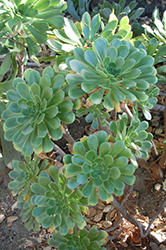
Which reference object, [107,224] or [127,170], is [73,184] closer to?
[127,170]

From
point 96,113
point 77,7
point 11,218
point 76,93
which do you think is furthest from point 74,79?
point 77,7

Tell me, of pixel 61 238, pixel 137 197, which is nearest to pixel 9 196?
pixel 61 238

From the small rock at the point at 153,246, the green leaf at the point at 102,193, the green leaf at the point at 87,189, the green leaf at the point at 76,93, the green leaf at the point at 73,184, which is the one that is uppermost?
the green leaf at the point at 76,93

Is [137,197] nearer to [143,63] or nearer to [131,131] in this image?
[131,131]

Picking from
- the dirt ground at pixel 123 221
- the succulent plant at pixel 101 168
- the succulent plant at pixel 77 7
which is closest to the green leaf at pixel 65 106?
the succulent plant at pixel 101 168

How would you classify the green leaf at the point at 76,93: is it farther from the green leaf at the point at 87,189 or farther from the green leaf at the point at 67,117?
the green leaf at the point at 87,189
